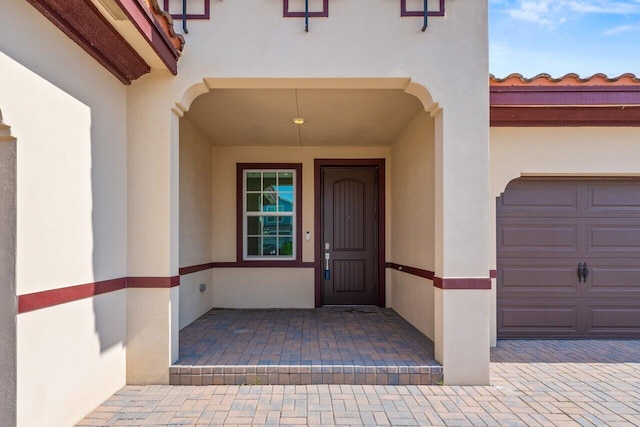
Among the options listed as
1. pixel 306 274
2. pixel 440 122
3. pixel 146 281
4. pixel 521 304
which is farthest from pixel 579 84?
pixel 146 281

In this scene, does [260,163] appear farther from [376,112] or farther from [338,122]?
[376,112]

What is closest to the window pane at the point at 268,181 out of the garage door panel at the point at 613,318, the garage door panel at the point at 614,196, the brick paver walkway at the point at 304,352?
the brick paver walkway at the point at 304,352

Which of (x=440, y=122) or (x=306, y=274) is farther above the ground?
(x=440, y=122)

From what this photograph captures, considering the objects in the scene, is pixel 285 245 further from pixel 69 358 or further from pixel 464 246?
pixel 69 358

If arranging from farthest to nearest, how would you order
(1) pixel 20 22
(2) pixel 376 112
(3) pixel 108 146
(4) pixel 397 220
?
(4) pixel 397 220 → (2) pixel 376 112 → (3) pixel 108 146 → (1) pixel 20 22

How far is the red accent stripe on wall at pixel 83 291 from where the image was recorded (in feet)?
8.53

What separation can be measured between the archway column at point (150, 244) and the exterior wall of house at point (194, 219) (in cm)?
154

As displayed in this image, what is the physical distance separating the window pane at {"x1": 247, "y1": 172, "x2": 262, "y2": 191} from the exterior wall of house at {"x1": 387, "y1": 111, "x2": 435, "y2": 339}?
222 centimetres

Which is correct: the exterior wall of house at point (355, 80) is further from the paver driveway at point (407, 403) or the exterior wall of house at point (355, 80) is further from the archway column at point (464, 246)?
the paver driveway at point (407, 403)

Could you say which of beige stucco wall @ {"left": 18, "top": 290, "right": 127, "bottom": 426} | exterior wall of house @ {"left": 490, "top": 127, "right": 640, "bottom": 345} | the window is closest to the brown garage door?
exterior wall of house @ {"left": 490, "top": 127, "right": 640, "bottom": 345}

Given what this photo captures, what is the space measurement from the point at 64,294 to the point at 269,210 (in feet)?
14.2

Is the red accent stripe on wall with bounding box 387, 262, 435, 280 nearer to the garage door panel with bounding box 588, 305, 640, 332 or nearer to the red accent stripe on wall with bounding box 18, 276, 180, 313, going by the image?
the garage door panel with bounding box 588, 305, 640, 332

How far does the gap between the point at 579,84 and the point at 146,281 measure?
5.03 m

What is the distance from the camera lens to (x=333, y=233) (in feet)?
23.4
